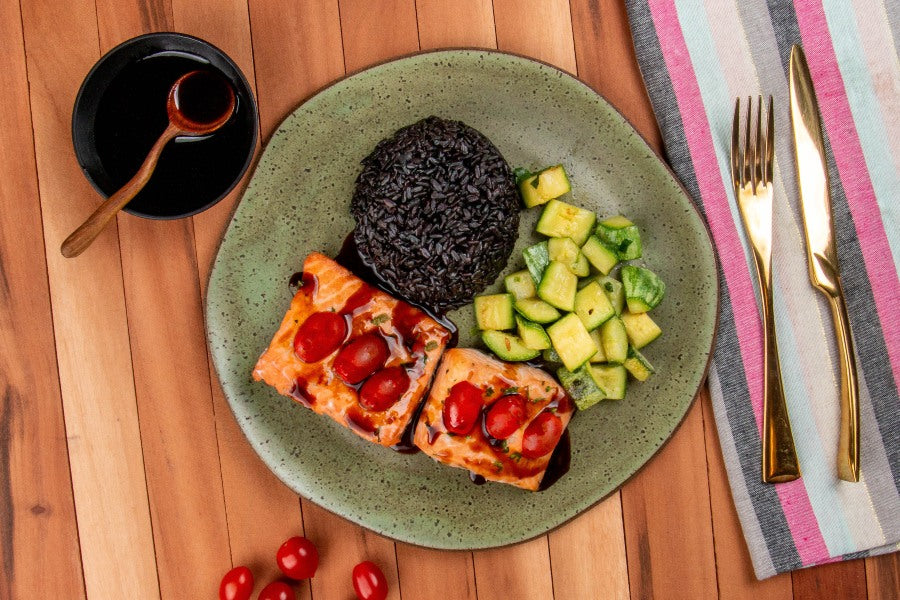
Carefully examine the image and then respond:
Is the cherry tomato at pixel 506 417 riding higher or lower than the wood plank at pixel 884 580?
higher

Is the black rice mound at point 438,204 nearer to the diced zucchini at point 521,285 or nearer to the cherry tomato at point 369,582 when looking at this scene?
the diced zucchini at point 521,285

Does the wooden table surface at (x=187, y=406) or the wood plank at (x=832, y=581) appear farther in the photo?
the wood plank at (x=832, y=581)

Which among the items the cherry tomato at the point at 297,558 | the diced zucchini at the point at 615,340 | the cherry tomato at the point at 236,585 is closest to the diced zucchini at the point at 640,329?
the diced zucchini at the point at 615,340

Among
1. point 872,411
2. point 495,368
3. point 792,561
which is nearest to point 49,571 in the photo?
point 495,368

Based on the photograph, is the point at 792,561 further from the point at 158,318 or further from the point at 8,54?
the point at 8,54

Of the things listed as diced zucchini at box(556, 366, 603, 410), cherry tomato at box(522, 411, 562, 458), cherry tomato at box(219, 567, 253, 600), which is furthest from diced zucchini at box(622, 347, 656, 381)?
cherry tomato at box(219, 567, 253, 600)

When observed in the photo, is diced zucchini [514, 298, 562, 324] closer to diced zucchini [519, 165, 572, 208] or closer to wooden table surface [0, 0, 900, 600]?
diced zucchini [519, 165, 572, 208]

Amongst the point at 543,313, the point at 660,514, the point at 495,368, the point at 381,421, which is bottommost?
the point at 660,514
